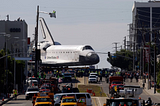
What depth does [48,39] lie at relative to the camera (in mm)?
144625

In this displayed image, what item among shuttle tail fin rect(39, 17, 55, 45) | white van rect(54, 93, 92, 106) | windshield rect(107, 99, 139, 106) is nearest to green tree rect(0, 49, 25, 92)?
white van rect(54, 93, 92, 106)

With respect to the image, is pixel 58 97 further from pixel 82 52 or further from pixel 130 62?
pixel 130 62

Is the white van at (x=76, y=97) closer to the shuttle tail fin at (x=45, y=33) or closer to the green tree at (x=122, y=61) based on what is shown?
the shuttle tail fin at (x=45, y=33)

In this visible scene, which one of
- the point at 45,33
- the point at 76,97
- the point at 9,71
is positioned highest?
the point at 45,33

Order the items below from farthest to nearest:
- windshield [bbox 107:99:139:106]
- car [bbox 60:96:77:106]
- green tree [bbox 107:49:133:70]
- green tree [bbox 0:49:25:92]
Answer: green tree [bbox 107:49:133:70] → green tree [bbox 0:49:25:92] → car [bbox 60:96:77:106] → windshield [bbox 107:99:139:106]

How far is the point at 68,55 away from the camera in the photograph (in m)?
117

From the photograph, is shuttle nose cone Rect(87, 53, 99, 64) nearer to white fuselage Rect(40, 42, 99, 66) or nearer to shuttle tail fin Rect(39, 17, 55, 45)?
white fuselage Rect(40, 42, 99, 66)

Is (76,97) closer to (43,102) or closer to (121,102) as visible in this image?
(43,102)

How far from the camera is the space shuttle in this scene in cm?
10874

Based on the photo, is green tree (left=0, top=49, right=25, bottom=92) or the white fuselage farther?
the white fuselage

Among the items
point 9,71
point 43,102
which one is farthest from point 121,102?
point 9,71

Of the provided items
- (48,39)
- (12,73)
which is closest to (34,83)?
(12,73)

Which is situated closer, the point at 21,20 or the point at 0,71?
the point at 0,71

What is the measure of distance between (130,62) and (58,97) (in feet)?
368
